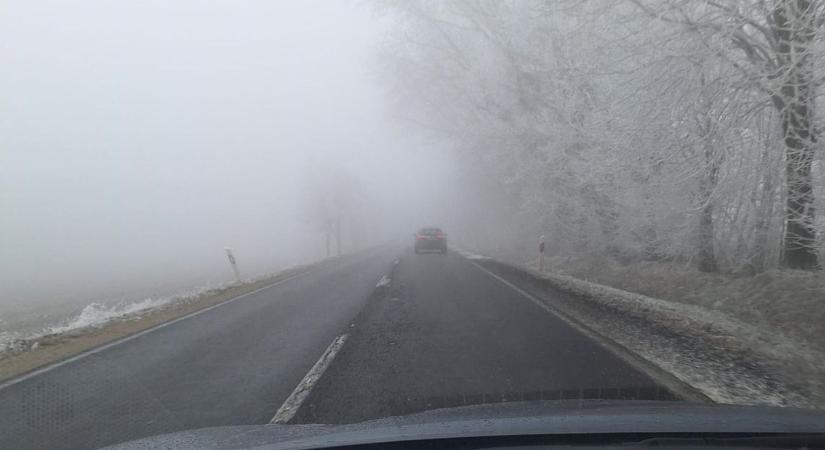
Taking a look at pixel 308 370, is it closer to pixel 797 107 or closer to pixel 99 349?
pixel 99 349

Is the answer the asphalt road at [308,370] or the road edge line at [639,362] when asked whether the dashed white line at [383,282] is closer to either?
the asphalt road at [308,370]

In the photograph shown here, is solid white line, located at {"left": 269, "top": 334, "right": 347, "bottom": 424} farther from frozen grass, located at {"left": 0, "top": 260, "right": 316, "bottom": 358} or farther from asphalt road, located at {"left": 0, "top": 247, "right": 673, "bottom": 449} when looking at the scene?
frozen grass, located at {"left": 0, "top": 260, "right": 316, "bottom": 358}

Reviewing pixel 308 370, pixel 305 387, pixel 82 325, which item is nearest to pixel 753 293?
pixel 308 370

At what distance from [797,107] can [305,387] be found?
806cm

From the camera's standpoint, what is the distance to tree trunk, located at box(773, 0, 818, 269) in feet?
25.2

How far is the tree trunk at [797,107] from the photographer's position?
769cm

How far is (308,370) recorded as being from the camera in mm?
6258

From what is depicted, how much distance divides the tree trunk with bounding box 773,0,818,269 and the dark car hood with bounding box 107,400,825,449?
5991 millimetres

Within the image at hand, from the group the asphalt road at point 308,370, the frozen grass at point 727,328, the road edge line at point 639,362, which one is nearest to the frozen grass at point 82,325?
the asphalt road at point 308,370

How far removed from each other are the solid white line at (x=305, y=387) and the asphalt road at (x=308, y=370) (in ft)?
0.26

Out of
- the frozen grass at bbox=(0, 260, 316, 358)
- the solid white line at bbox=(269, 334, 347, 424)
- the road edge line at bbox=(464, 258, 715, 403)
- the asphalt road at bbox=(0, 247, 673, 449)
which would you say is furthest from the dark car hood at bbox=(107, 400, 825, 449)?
the frozen grass at bbox=(0, 260, 316, 358)

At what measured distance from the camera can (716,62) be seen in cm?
929

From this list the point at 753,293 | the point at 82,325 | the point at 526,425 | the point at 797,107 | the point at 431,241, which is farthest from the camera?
the point at 431,241

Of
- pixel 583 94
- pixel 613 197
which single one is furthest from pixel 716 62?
pixel 583 94
